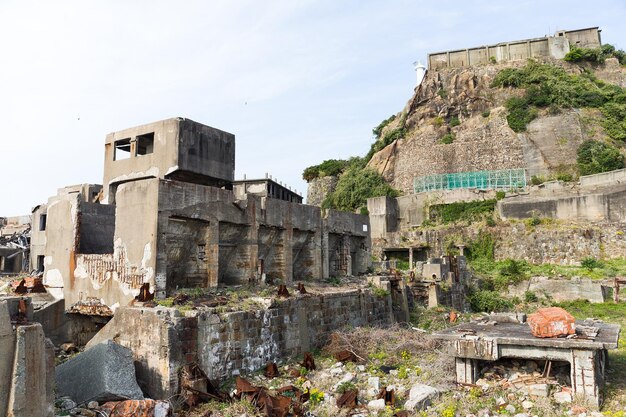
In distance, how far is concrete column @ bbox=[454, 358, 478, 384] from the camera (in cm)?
880

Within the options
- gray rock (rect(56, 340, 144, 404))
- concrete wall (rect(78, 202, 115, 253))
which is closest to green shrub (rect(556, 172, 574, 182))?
concrete wall (rect(78, 202, 115, 253))

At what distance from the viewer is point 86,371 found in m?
7.70

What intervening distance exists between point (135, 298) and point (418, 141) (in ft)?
111

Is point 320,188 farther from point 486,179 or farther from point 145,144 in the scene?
point 145,144

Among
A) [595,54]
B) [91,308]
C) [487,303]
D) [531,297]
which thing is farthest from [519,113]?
[91,308]

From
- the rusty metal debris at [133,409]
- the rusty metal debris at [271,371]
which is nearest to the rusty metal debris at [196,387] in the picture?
the rusty metal debris at [133,409]

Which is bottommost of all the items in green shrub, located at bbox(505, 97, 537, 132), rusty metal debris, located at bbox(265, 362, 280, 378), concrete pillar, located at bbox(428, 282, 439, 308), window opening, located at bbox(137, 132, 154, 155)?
rusty metal debris, located at bbox(265, 362, 280, 378)

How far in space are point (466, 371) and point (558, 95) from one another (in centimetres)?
3336

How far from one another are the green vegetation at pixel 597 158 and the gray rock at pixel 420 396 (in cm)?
2862

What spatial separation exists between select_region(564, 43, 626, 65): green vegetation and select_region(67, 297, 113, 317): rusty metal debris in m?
41.9

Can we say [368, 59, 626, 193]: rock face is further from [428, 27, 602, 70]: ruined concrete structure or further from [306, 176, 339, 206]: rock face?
[306, 176, 339, 206]: rock face

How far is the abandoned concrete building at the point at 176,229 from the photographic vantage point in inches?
406

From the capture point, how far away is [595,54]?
40.5 metres

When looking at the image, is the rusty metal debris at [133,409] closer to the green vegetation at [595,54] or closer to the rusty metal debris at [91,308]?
the rusty metal debris at [91,308]
